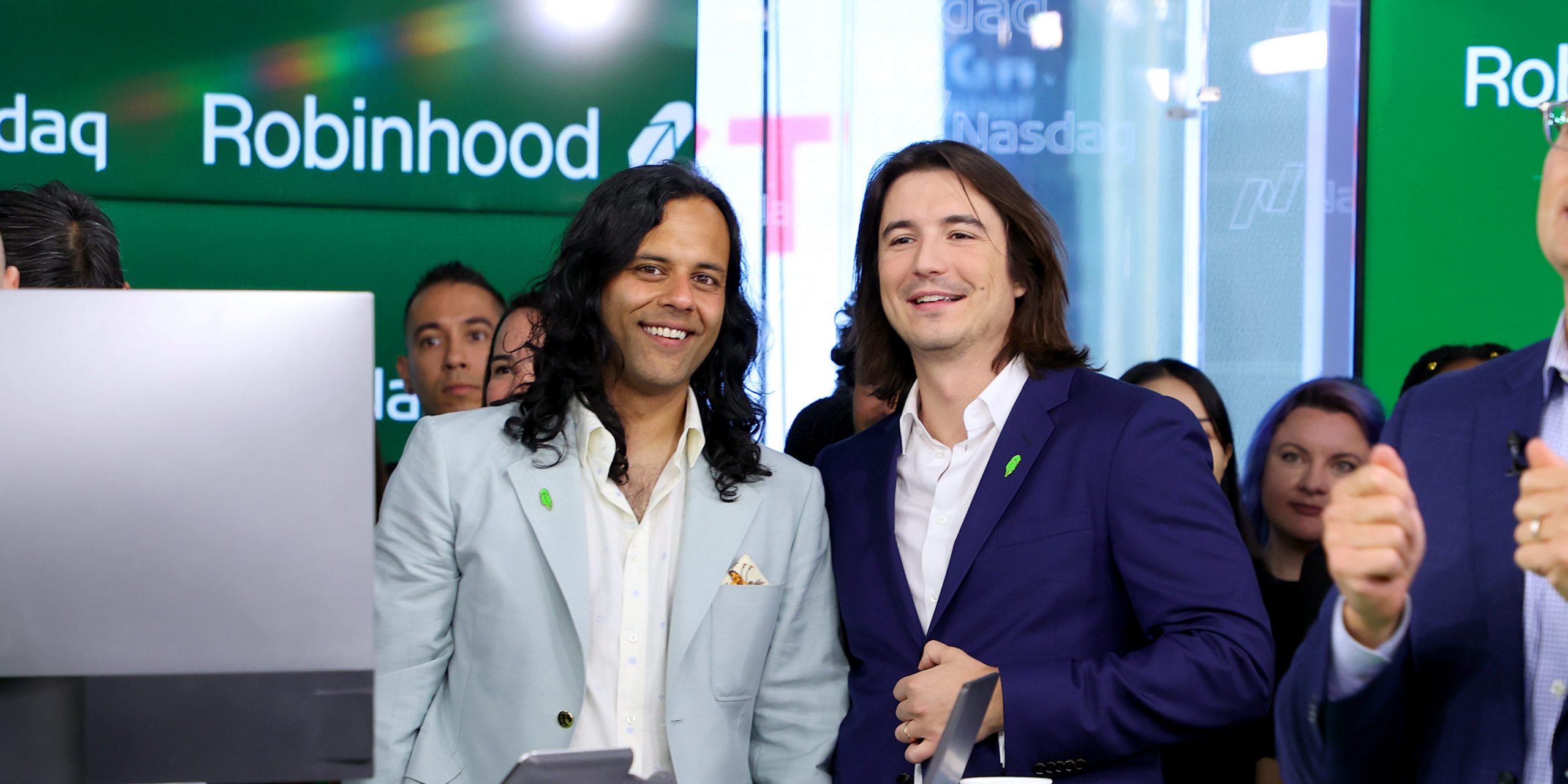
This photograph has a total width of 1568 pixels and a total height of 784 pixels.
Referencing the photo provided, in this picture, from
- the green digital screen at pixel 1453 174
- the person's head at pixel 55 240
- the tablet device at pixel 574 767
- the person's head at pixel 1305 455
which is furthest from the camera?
the green digital screen at pixel 1453 174

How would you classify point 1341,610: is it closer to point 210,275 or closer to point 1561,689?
point 1561,689

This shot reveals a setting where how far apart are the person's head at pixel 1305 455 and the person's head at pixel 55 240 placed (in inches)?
111

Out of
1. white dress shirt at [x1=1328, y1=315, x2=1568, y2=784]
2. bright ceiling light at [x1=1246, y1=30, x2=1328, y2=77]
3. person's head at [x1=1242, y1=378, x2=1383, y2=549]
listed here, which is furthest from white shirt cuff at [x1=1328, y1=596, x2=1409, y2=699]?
bright ceiling light at [x1=1246, y1=30, x2=1328, y2=77]

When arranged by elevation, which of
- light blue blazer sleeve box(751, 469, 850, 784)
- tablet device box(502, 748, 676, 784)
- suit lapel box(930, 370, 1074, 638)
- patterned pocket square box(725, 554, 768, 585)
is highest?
suit lapel box(930, 370, 1074, 638)

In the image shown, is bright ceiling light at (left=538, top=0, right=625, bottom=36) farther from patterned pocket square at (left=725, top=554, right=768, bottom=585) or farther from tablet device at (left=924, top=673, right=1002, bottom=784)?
tablet device at (left=924, top=673, right=1002, bottom=784)

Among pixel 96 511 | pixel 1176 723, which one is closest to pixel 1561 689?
pixel 1176 723

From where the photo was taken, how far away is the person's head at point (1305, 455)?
3439 mm

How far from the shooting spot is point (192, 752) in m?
1.33

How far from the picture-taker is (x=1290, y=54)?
5.09 meters

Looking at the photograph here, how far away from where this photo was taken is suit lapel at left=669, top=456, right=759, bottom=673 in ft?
7.22

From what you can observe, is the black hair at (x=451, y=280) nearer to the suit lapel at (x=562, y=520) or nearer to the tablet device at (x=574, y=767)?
the suit lapel at (x=562, y=520)

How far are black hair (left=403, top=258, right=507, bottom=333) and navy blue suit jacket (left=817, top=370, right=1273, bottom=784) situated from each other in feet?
7.18

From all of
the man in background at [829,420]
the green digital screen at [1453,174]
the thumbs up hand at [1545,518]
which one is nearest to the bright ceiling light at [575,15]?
the man in background at [829,420]

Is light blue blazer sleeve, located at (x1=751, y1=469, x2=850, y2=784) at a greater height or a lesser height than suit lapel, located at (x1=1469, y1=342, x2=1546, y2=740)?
lesser
